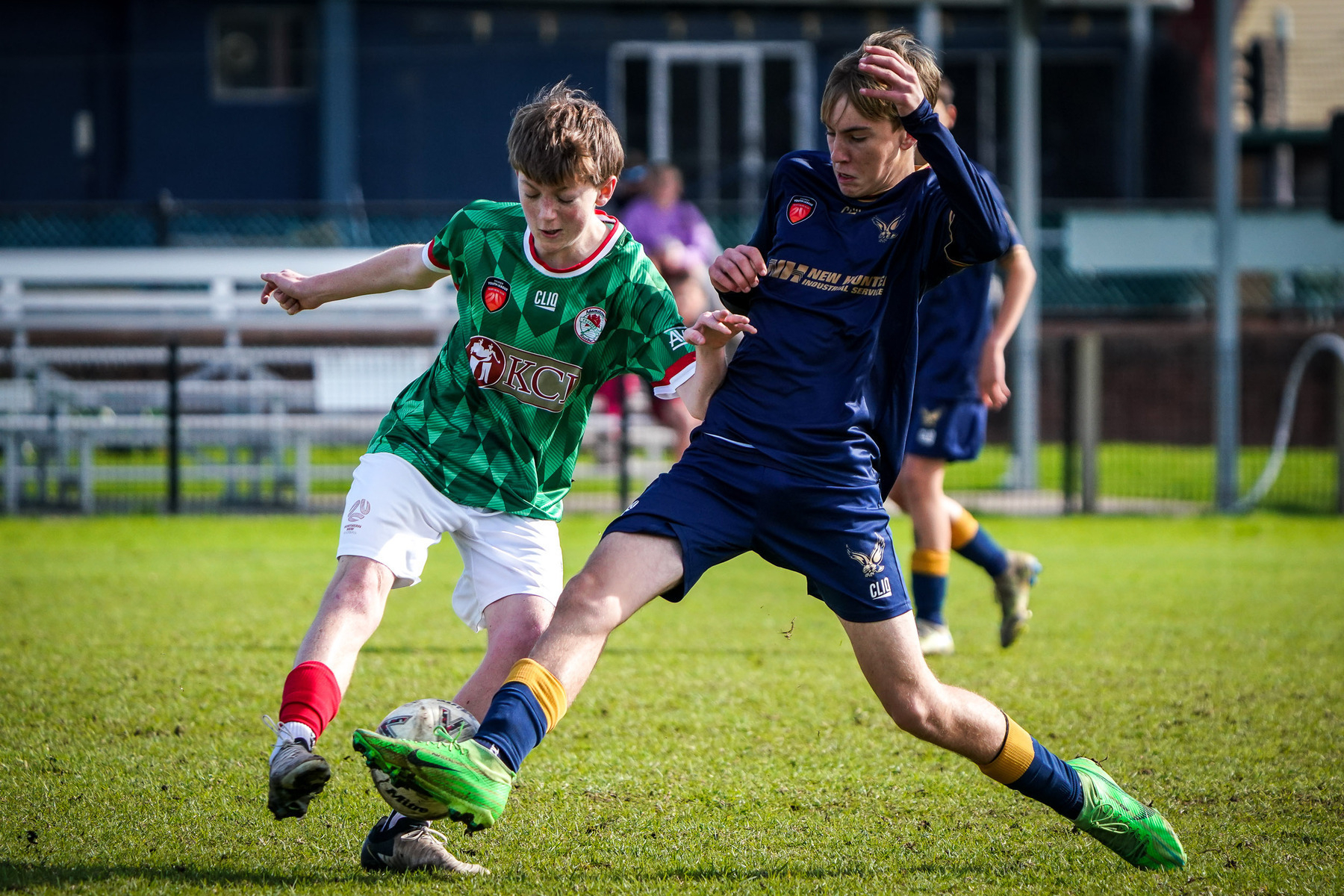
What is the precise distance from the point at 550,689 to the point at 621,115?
17299mm

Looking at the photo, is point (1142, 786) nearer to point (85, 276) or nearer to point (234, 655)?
point (234, 655)

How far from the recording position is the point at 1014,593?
622 centimetres

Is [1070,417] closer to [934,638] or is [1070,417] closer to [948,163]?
[934,638]

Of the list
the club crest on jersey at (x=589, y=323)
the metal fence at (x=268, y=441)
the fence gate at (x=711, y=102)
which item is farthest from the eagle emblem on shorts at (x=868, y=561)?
the fence gate at (x=711, y=102)

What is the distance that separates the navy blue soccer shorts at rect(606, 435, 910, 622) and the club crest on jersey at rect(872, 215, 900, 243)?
603 millimetres

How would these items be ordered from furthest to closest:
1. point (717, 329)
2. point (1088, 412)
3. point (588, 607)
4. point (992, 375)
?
point (1088, 412) < point (992, 375) < point (717, 329) < point (588, 607)

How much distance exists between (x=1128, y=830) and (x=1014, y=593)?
9.49ft

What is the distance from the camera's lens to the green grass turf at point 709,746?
3.32 meters

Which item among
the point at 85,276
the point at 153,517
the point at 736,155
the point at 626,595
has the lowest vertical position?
the point at 153,517

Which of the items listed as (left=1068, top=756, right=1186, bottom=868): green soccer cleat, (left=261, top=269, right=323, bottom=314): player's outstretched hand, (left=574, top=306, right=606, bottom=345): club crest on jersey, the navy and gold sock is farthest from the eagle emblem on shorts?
the navy and gold sock

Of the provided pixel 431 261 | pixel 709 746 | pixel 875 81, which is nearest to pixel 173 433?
pixel 709 746

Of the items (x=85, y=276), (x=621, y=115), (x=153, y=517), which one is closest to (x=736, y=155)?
(x=621, y=115)

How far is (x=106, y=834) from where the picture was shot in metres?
3.45

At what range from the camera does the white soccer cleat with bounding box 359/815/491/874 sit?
329 cm
